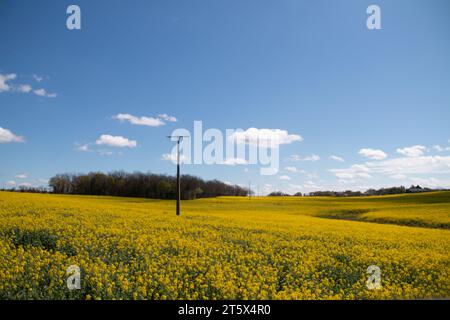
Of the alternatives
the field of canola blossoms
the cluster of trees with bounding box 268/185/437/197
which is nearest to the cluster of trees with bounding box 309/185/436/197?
the cluster of trees with bounding box 268/185/437/197

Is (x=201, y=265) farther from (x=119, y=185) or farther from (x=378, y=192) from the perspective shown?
(x=378, y=192)

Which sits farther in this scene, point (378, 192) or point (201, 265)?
point (378, 192)

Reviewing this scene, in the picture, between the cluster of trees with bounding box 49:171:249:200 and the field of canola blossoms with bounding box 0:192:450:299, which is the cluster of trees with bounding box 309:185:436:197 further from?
the field of canola blossoms with bounding box 0:192:450:299

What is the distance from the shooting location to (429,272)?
11891mm

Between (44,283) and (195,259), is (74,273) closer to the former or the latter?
(44,283)


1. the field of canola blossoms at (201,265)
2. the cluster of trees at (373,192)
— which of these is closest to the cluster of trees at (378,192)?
the cluster of trees at (373,192)

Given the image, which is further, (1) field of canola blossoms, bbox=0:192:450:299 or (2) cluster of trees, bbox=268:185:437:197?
(2) cluster of trees, bbox=268:185:437:197

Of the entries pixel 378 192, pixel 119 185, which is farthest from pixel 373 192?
pixel 119 185

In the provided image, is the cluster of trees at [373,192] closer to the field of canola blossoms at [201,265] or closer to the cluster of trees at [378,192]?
the cluster of trees at [378,192]

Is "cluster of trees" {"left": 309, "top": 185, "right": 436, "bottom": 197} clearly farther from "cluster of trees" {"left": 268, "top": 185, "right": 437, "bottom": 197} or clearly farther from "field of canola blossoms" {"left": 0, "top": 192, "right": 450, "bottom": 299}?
"field of canola blossoms" {"left": 0, "top": 192, "right": 450, "bottom": 299}
